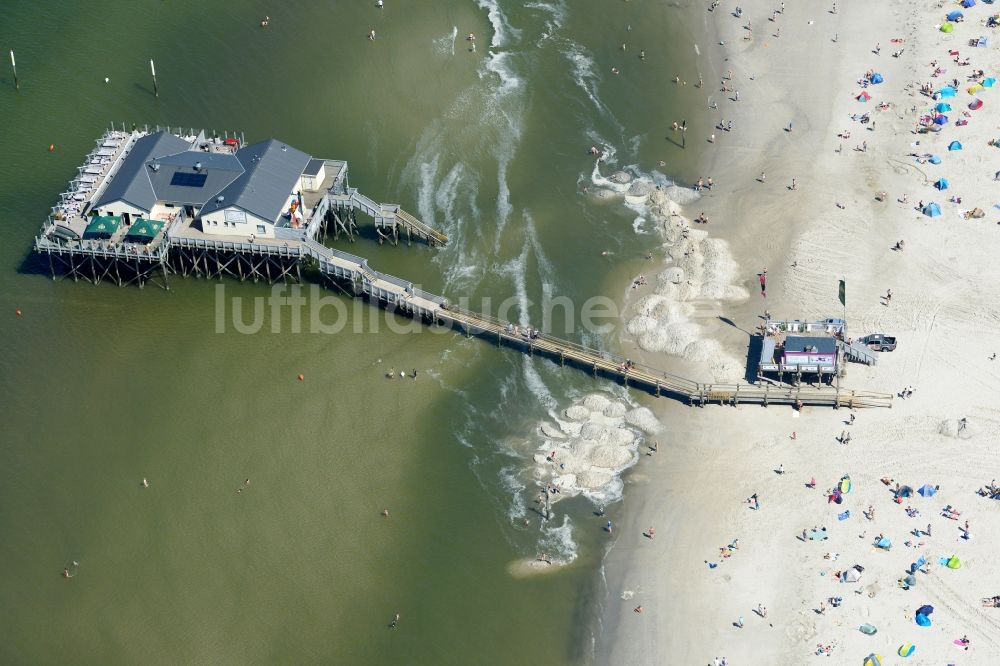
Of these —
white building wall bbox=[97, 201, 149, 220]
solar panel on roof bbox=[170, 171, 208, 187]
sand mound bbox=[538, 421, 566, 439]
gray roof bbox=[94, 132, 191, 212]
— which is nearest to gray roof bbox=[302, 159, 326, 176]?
solar panel on roof bbox=[170, 171, 208, 187]

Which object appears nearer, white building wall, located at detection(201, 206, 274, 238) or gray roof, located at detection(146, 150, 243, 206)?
white building wall, located at detection(201, 206, 274, 238)

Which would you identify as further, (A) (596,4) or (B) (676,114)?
(A) (596,4)

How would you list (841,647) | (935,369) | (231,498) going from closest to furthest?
(841,647)
(231,498)
(935,369)

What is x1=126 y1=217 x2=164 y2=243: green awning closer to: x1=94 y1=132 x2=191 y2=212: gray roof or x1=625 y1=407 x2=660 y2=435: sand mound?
x1=94 y1=132 x2=191 y2=212: gray roof

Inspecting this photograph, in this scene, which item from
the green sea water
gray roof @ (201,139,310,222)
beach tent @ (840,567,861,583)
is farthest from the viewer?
gray roof @ (201,139,310,222)

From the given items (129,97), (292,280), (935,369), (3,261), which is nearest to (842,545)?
(935,369)

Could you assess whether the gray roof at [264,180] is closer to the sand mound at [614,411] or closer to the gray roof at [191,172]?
the gray roof at [191,172]

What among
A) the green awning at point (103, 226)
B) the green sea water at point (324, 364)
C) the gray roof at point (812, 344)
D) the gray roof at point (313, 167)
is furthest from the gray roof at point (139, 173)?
the gray roof at point (812, 344)

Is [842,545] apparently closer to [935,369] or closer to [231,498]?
[935,369]
